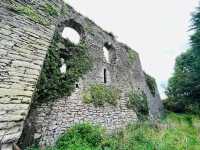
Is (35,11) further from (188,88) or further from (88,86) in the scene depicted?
(188,88)

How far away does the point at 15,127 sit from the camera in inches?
142

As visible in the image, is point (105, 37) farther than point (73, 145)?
Yes

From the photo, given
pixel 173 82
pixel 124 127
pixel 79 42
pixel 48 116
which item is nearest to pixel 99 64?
pixel 79 42

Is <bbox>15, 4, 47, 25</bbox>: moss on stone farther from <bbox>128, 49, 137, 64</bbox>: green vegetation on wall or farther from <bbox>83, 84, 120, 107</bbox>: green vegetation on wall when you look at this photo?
<bbox>128, 49, 137, 64</bbox>: green vegetation on wall

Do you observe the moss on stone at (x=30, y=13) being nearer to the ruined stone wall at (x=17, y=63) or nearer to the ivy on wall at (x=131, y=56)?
the ruined stone wall at (x=17, y=63)

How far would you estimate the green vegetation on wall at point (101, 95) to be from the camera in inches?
353

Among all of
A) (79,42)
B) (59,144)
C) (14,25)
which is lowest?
(59,144)

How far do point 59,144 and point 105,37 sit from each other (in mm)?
7013

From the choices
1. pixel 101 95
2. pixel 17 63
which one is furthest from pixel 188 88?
pixel 17 63

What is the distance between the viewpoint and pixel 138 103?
1265 centimetres

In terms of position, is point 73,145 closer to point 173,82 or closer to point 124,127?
point 124,127

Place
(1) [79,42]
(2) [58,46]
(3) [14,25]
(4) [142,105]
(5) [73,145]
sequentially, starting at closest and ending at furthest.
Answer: (3) [14,25], (5) [73,145], (2) [58,46], (1) [79,42], (4) [142,105]

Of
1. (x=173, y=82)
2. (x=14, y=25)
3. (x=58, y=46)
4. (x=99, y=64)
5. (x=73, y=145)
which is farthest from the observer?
(x=173, y=82)

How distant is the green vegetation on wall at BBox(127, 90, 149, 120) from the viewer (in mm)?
11979
